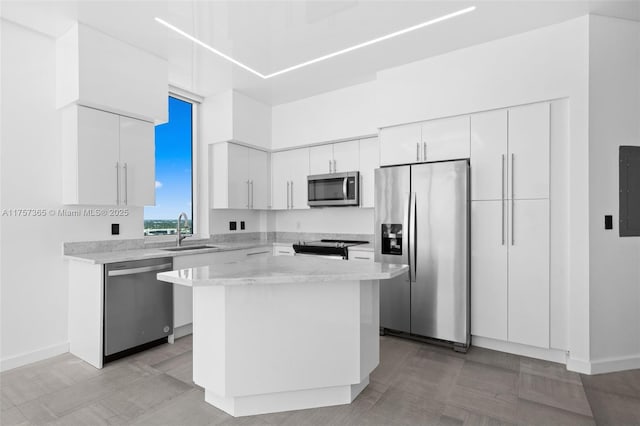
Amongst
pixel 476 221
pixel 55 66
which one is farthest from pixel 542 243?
pixel 55 66

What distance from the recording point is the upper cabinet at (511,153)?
2850 mm

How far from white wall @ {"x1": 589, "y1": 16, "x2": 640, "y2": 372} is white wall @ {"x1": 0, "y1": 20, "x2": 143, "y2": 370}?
4449mm

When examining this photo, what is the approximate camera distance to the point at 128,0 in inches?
98.7

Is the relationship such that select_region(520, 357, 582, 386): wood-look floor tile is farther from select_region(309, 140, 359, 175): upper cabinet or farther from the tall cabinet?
select_region(309, 140, 359, 175): upper cabinet

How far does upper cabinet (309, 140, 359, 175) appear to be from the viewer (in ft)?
14.0

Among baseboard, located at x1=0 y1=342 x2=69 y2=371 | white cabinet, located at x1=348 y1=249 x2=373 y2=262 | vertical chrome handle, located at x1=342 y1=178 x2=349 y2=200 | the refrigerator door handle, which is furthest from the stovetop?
Result: baseboard, located at x1=0 y1=342 x2=69 y2=371

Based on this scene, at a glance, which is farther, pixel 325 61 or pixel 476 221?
pixel 325 61

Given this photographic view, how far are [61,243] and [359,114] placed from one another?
3304 millimetres

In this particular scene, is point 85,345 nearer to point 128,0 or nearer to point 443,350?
point 128,0

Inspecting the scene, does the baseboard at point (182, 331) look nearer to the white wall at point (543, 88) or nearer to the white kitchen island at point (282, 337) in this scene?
the white kitchen island at point (282, 337)

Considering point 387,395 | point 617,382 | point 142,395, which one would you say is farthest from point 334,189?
point 617,382

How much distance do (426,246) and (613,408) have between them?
1.65 meters

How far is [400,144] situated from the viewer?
11.6 feet

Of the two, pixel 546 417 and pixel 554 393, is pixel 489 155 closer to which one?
pixel 554 393
